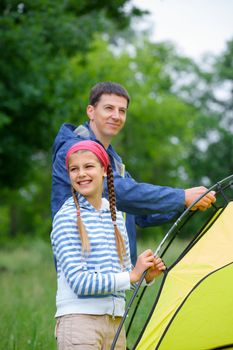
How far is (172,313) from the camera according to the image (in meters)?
3.52

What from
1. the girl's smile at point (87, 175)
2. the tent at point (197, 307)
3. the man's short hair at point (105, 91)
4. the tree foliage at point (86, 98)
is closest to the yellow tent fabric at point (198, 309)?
the tent at point (197, 307)

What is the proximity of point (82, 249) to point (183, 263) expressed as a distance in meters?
0.72

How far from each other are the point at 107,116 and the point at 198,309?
1.27m

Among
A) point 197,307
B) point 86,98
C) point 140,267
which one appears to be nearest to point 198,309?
point 197,307

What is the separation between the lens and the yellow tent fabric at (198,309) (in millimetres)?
3469

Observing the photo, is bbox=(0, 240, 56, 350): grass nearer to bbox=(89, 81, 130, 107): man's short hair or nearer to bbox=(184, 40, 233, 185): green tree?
bbox=(89, 81, 130, 107): man's short hair

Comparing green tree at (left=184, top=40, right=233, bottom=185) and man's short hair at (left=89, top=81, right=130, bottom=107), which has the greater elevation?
green tree at (left=184, top=40, right=233, bottom=185)

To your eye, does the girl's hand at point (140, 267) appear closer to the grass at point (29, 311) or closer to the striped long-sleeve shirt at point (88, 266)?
the striped long-sleeve shirt at point (88, 266)

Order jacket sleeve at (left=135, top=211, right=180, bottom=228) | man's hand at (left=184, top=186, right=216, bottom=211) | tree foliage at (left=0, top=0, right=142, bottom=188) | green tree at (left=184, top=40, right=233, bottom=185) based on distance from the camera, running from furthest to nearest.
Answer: green tree at (left=184, top=40, right=233, bottom=185) → tree foliage at (left=0, top=0, right=142, bottom=188) → jacket sleeve at (left=135, top=211, right=180, bottom=228) → man's hand at (left=184, top=186, right=216, bottom=211)

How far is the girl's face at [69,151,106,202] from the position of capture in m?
3.37

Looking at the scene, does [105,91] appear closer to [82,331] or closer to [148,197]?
[148,197]

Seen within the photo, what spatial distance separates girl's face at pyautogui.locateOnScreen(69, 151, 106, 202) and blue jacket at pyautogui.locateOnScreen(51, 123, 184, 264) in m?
0.46

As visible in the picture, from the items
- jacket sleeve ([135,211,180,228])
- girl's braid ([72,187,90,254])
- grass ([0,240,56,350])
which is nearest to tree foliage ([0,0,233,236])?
grass ([0,240,56,350])

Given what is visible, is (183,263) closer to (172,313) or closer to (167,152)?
(172,313)
